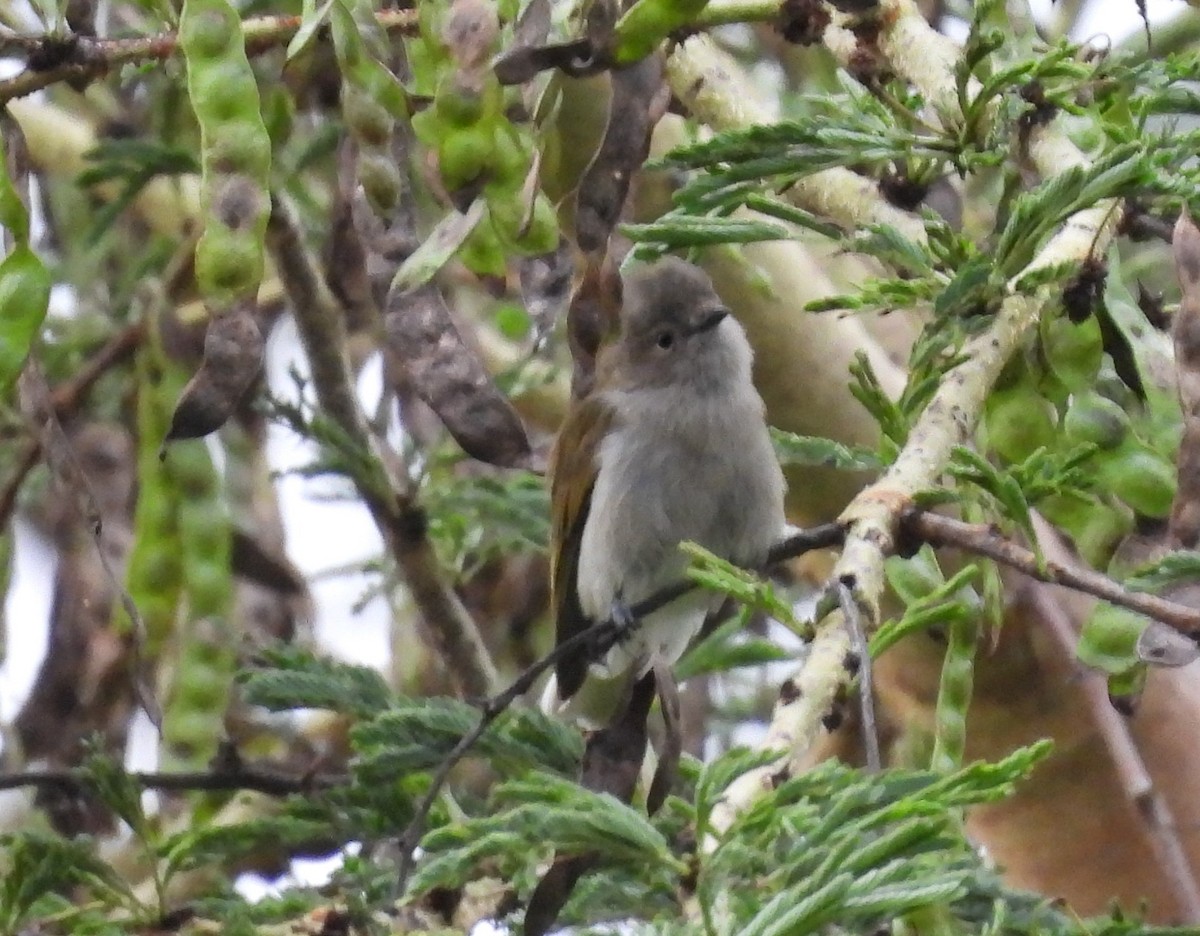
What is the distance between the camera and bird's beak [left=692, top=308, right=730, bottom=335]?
3.44m

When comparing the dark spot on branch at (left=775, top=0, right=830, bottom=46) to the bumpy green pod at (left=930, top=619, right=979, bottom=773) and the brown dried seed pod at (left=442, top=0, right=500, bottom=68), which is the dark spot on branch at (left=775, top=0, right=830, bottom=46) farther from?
the bumpy green pod at (left=930, top=619, right=979, bottom=773)

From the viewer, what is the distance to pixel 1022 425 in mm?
2061

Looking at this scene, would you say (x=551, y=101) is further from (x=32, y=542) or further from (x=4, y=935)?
(x=32, y=542)

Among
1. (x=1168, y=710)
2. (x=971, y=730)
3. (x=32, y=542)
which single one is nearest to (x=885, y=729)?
(x=971, y=730)

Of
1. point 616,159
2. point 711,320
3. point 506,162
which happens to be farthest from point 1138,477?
point 711,320

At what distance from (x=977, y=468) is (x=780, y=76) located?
12.3ft

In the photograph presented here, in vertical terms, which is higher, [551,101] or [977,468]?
[551,101]

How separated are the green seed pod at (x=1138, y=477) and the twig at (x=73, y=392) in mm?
1883

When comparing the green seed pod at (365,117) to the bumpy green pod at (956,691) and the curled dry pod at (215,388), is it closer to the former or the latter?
the curled dry pod at (215,388)

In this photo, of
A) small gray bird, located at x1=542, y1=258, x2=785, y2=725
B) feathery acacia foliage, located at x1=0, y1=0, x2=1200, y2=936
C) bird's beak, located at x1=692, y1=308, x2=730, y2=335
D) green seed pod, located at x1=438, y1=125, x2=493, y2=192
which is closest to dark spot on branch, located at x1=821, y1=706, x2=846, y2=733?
feathery acacia foliage, located at x1=0, y1=0, x2=1200, y2=936

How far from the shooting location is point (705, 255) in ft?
11.8

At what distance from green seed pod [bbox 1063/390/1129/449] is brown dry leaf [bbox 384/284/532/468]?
0.65 m

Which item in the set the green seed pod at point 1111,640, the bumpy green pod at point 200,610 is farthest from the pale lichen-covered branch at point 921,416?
the bumpy green pod at point 200,610

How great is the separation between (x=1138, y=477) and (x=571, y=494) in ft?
6.05
